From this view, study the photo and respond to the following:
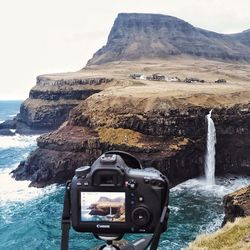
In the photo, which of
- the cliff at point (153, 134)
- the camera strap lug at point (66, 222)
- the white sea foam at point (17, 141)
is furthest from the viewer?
the white sea foam at point (17, 141)

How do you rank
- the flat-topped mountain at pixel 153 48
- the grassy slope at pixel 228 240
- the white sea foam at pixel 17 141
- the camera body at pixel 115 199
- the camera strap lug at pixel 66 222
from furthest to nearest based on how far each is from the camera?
the flat-topped mountain at pixel 153 48
the white sea foam at pixel 17 141
the grassy slope at pixel 228 240
the camera body at pixel 115 199
the camera strap lug at pixel 66 222

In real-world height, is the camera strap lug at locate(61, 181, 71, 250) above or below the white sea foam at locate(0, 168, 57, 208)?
above

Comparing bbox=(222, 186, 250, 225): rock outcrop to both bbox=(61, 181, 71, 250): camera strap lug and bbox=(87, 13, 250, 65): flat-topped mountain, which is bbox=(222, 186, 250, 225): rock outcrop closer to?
bbox=(61, 181, 71, 250): camera strap lug

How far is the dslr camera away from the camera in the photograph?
5645mm

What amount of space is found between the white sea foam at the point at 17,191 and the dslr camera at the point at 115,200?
44.4m

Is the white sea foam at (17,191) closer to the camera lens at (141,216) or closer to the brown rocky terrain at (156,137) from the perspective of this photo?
the brown rocky terrain at (156,137)

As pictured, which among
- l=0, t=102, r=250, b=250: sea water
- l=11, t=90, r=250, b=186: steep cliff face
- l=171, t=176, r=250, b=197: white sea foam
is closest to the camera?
l=0, t=102, r=250, b=250: sea water

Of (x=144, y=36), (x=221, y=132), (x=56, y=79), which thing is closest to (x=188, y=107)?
(x=221, y=132)

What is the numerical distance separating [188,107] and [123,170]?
54.2 m

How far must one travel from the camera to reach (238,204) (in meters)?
25.1

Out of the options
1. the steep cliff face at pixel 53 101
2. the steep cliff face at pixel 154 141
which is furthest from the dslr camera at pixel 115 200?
the steep cliff face at pixel 53 101

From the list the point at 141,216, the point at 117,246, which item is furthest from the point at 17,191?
the point at 141,216

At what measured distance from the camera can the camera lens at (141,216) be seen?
5.66m

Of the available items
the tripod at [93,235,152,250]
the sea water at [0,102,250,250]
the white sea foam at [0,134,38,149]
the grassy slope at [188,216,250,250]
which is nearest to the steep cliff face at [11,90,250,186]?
the sea water at [0,102,250,250]
